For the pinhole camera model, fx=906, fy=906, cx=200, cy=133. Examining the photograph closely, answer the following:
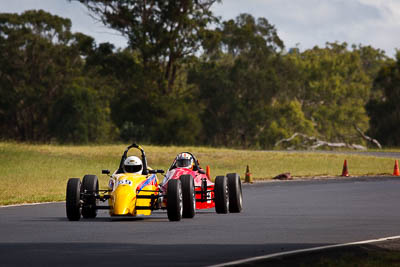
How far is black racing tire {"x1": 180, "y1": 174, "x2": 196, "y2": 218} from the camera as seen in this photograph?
60.4 feet

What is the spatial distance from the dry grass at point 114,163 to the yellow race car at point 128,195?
511 inches

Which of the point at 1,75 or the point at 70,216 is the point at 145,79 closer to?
the point at 1,75

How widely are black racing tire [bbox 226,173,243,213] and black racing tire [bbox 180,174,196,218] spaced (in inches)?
68.0

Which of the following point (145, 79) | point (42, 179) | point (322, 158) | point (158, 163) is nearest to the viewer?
point (42, 179)

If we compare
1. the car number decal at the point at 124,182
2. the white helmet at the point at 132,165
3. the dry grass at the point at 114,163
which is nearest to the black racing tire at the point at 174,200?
the car number decal at the point at 124,182

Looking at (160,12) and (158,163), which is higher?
(160,12)

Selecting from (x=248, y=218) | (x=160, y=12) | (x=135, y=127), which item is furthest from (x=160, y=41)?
(x=248, y=218)

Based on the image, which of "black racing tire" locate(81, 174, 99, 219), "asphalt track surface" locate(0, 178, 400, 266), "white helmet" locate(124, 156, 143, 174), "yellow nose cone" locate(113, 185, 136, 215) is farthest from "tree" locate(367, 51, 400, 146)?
"yellow nose cone" locate(113, 185, 136, 215)

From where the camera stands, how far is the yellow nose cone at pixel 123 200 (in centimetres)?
1808

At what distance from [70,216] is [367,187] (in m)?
15.8

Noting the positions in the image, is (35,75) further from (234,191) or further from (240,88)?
(234,191)

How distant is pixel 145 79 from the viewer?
73625 millimetres

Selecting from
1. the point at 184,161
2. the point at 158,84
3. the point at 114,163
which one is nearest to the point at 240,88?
the point at 158,84

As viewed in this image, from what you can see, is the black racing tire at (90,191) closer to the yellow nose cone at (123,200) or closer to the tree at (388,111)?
the yellow nose cone at (123,200)
